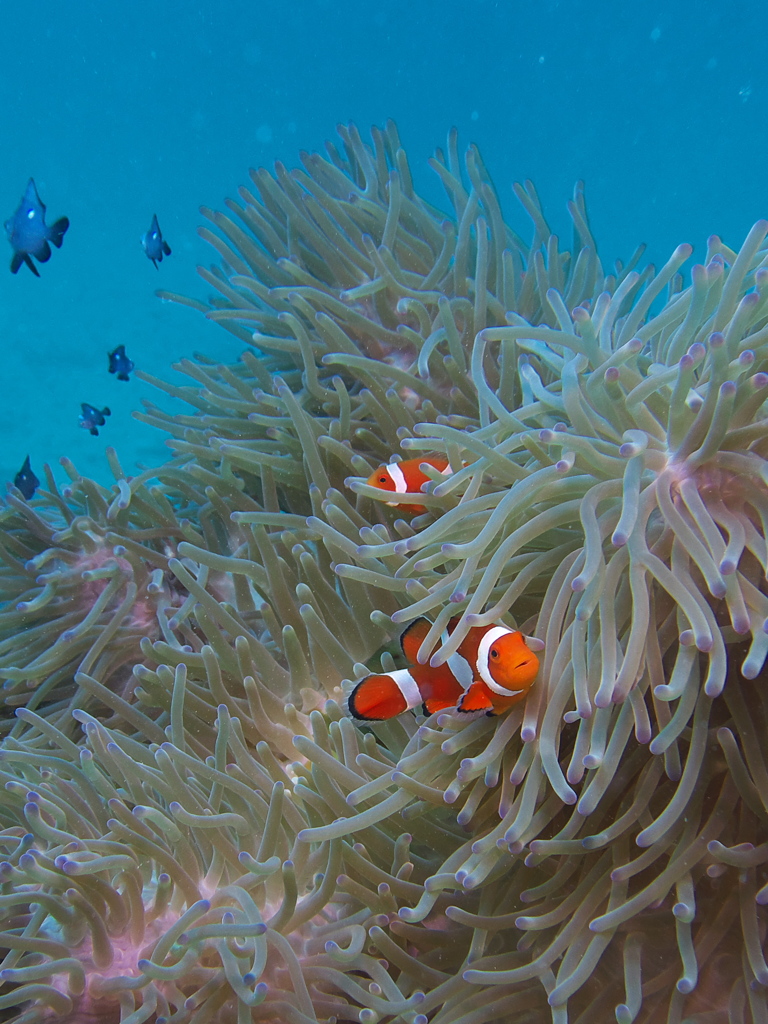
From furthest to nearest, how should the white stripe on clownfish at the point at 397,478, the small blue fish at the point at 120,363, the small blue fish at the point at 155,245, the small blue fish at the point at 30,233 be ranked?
the small blue fish at the point at 120,363 < the small blue fish at the point at 155,245 < the small blue fish at the point at 30,233 < the white stripe on clownfish at the point at 397,478

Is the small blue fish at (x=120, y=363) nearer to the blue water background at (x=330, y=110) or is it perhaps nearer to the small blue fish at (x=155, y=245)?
the small blue fish at (x=155, y=245)

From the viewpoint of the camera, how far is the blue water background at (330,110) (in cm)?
2589

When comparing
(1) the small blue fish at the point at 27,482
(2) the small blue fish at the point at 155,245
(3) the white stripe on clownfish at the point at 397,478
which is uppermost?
(2) the small blue fish at the point at 155,245

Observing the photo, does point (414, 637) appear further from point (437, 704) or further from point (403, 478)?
point (403, 478)

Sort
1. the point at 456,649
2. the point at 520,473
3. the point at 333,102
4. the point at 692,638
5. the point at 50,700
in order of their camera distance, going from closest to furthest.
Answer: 1. the point at 692,638
2. the point at 456,649
3. the point at 520,473
4. the point at 50,700
5. the point at 333,102

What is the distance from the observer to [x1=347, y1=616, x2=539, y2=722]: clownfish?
3.17 feet

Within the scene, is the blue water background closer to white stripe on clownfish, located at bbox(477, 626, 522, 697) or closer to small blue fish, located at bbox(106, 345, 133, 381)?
small blue fish, located at bbox(106, 345, 133, 381)

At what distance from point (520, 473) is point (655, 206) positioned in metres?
32.6

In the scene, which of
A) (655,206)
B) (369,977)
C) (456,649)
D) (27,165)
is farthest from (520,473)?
(27,165)

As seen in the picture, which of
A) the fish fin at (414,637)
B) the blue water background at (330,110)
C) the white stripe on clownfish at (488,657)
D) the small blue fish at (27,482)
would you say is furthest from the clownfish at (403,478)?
the blue water background at (330,110)

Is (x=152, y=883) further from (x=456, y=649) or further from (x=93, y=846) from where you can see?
(x=456, y=649)

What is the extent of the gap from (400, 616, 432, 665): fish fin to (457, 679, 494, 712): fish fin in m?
0.15

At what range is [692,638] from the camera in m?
0.86

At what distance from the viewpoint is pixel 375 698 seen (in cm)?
114
